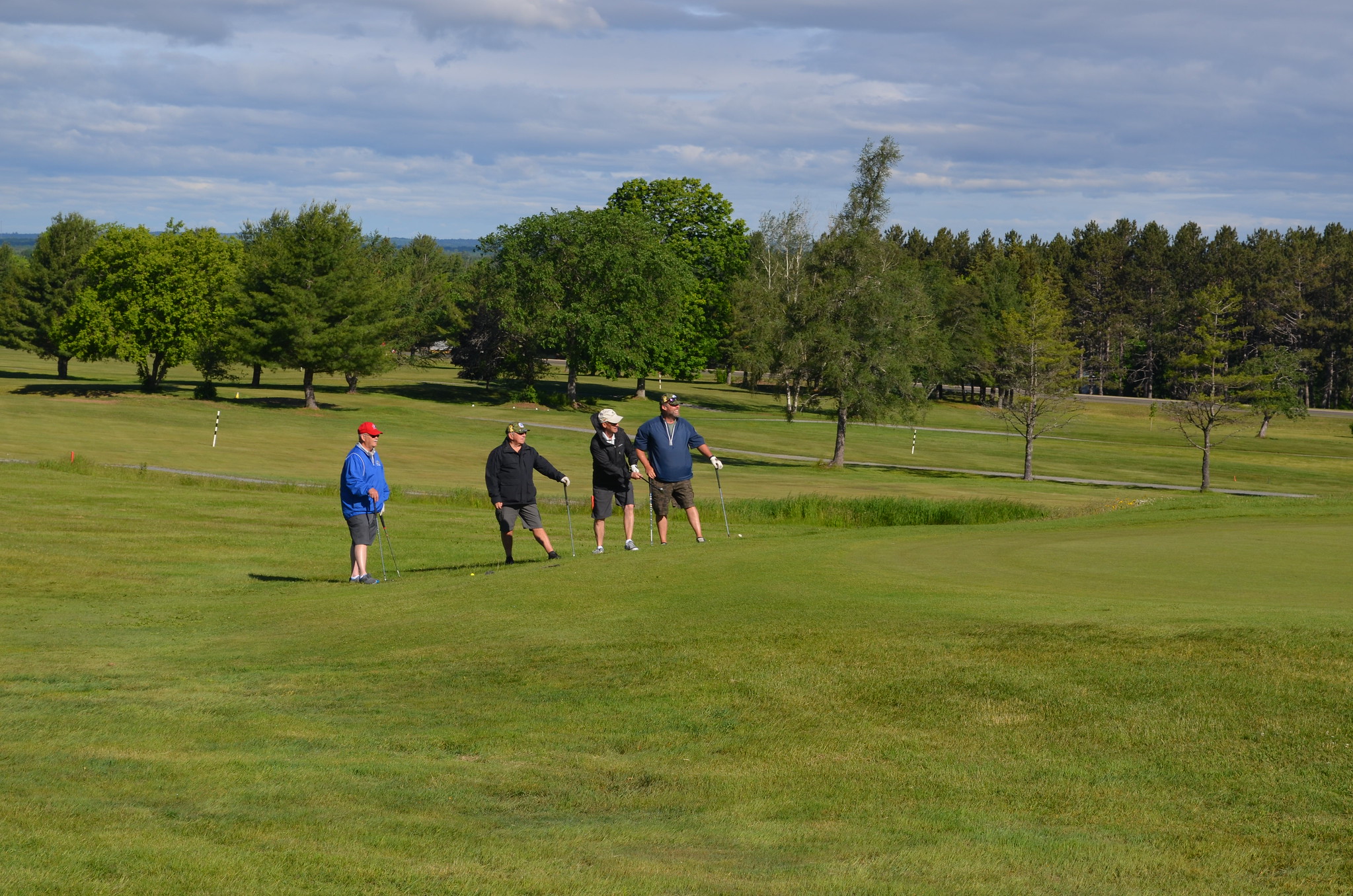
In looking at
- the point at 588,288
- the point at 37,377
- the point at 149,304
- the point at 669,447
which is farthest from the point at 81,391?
the point at 669,447

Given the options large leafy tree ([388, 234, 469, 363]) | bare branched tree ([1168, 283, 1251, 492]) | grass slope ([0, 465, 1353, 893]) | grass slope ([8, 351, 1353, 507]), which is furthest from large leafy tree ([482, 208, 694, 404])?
grass slope ([0, 465, 1353, 893])

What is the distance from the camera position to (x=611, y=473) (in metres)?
18.9

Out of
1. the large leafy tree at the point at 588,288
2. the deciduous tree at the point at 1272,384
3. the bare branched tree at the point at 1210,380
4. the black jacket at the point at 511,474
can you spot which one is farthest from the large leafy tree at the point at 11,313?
the black jacket at the point at 511,474

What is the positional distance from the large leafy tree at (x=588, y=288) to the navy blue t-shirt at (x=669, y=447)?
6866 cm

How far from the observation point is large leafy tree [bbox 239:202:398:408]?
75.3 meters

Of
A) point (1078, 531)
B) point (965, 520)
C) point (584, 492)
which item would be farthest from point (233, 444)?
point (1078, 531)

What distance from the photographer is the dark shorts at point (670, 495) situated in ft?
62.2

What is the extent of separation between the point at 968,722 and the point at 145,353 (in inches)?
3201

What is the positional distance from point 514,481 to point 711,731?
33.3ft

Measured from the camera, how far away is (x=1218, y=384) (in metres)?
61.5

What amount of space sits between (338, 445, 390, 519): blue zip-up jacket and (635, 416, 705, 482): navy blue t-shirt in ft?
13.2

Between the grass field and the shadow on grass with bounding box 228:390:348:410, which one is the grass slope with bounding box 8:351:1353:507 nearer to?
the shadow on grass with bounding box 228:390:348:410

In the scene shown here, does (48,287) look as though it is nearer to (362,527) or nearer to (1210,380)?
(1210,380)

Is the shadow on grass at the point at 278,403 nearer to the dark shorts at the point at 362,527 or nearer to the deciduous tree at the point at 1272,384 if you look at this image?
the deciduous tree at the point at 1272,384
